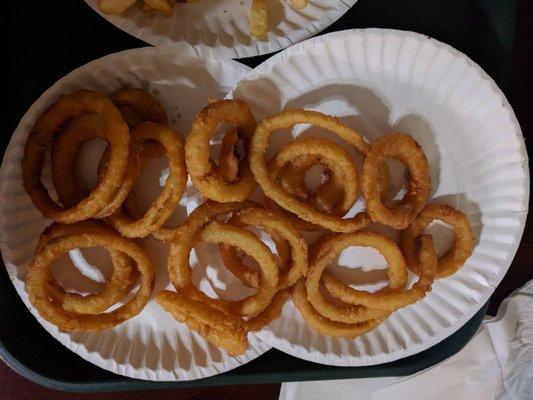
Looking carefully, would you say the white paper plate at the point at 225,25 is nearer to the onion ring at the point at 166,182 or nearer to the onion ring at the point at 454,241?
the onion ring at the point at 166,182

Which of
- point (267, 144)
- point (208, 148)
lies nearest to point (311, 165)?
point (267, 144)

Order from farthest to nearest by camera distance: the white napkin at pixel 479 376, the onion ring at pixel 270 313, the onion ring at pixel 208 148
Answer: the white napkin at pixel 479 376, the onion ring at pixel 270 313, the onion ring at pixel 208 148

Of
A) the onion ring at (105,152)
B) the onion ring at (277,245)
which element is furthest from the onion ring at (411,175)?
the onion ring at (105,152)

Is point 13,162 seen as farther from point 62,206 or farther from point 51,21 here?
point 51,21

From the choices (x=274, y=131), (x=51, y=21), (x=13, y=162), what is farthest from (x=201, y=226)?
(x=51, y=21)

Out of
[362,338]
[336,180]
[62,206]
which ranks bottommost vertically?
[362,338]

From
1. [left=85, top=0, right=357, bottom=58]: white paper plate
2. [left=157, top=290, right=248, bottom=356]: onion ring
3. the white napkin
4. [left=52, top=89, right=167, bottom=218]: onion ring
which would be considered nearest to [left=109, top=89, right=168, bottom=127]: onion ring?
[left=52, top=89, right=167, bottom=218]: onion ring
